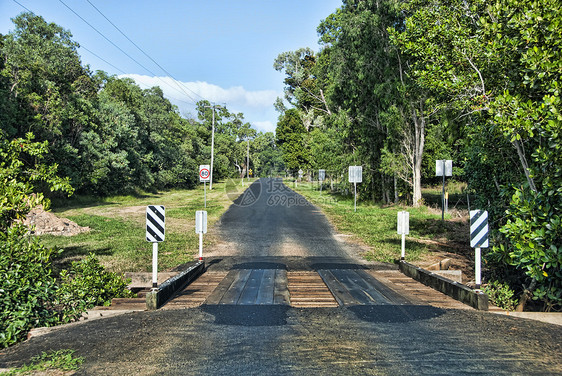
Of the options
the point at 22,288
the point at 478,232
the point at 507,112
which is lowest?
the point at 22,288

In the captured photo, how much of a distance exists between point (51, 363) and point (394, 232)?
17.0m

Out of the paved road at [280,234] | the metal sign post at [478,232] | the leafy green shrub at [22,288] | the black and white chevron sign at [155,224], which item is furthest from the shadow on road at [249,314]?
the paved road at [280,234]

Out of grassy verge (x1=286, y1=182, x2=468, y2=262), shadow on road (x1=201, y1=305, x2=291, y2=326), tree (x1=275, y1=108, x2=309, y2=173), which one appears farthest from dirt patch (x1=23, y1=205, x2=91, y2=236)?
tree (x1=275, y1=108, x2=309, y2=173)

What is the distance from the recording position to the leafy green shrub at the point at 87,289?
7344mm

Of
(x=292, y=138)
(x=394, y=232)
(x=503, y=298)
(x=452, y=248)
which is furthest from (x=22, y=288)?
(x=292, y=138)

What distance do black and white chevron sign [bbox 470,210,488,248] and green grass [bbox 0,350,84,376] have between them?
700 centimetres

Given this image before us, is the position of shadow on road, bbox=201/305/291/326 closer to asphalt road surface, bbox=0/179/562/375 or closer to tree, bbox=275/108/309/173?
asphalt road surface, bbox=0/179/562/375

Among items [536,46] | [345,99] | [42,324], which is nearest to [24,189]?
[42,324]

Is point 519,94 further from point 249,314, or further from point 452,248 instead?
point 452,248

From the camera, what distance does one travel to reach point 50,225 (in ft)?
60.2

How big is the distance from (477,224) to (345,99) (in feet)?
92.6

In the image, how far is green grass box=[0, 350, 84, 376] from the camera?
4.59 metres

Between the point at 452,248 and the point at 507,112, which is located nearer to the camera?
the point at 507,112

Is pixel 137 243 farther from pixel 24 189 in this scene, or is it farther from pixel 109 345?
pixel 109 345
